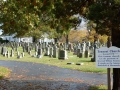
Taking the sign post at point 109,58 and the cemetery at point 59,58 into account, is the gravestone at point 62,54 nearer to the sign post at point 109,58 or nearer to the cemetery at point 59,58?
the cemetery at point 59,58

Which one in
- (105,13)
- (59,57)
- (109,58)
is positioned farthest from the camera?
(59,57)

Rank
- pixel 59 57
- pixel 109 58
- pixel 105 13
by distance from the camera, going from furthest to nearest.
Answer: pixel 59 57
pixel 109 58
pixel 105 13

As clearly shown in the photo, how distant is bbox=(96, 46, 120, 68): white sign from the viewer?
8.35 m

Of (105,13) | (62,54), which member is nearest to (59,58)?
(62,54)

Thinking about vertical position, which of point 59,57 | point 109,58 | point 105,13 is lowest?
point 59,57

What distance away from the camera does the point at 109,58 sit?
8.38 meters

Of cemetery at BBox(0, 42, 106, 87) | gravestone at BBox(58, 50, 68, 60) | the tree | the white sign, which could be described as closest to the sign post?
the white sign

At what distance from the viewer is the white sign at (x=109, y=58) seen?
329 inches

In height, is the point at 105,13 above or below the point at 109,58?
above

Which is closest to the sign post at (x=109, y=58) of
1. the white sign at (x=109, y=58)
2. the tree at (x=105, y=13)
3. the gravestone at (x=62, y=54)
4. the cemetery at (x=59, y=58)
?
the white sign at (x=109, y=58)

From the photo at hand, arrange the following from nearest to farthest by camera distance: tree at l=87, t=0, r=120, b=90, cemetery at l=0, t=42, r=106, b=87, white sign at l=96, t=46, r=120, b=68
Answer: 1. tree at l=87, t=0, r=120, b=90
2. white sign at l=96, t=46, r=120, b=68
3. cemetery at l=0, t=42, r=106, b=87

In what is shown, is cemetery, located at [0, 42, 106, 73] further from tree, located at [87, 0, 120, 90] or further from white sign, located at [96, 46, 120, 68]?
tree, located at [87, 0, 120, 90]

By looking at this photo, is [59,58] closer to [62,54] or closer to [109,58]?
[62,54]

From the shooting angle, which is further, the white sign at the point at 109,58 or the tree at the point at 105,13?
the white sign at the point at 109,58
